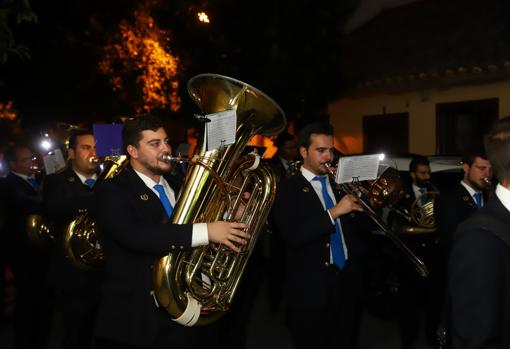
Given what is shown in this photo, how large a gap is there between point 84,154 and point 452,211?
2.87 meters

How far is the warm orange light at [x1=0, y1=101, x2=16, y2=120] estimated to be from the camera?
19356mm

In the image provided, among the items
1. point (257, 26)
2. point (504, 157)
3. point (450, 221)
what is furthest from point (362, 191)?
point (257, 26)

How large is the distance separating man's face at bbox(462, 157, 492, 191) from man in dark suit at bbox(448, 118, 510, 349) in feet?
7.95

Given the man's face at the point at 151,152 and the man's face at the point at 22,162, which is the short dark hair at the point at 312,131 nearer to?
the man's face at the point at 151,152

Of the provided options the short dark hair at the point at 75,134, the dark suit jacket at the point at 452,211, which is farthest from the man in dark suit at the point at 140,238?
the dark suit jacket at the point at 452,211

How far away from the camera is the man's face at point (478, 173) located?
14.6ft

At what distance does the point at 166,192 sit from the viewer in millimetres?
3488

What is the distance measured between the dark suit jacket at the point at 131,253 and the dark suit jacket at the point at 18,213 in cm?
234

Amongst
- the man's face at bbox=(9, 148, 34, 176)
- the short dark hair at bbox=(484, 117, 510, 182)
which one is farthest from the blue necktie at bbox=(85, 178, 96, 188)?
the short dark hair at bbox=(484, 117, 510, 182)

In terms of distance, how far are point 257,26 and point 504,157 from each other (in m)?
8.97

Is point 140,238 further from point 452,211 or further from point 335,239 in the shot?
point 452,211

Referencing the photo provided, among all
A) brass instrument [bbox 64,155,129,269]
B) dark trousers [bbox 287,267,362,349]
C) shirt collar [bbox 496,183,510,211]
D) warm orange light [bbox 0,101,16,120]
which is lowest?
dark trousers [bbox 287,267,362,349]

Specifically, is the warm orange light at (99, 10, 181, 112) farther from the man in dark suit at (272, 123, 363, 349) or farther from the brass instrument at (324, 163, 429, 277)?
the brass instrument at (324, 163, 429, 277)

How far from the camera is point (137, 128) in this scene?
3369mm
